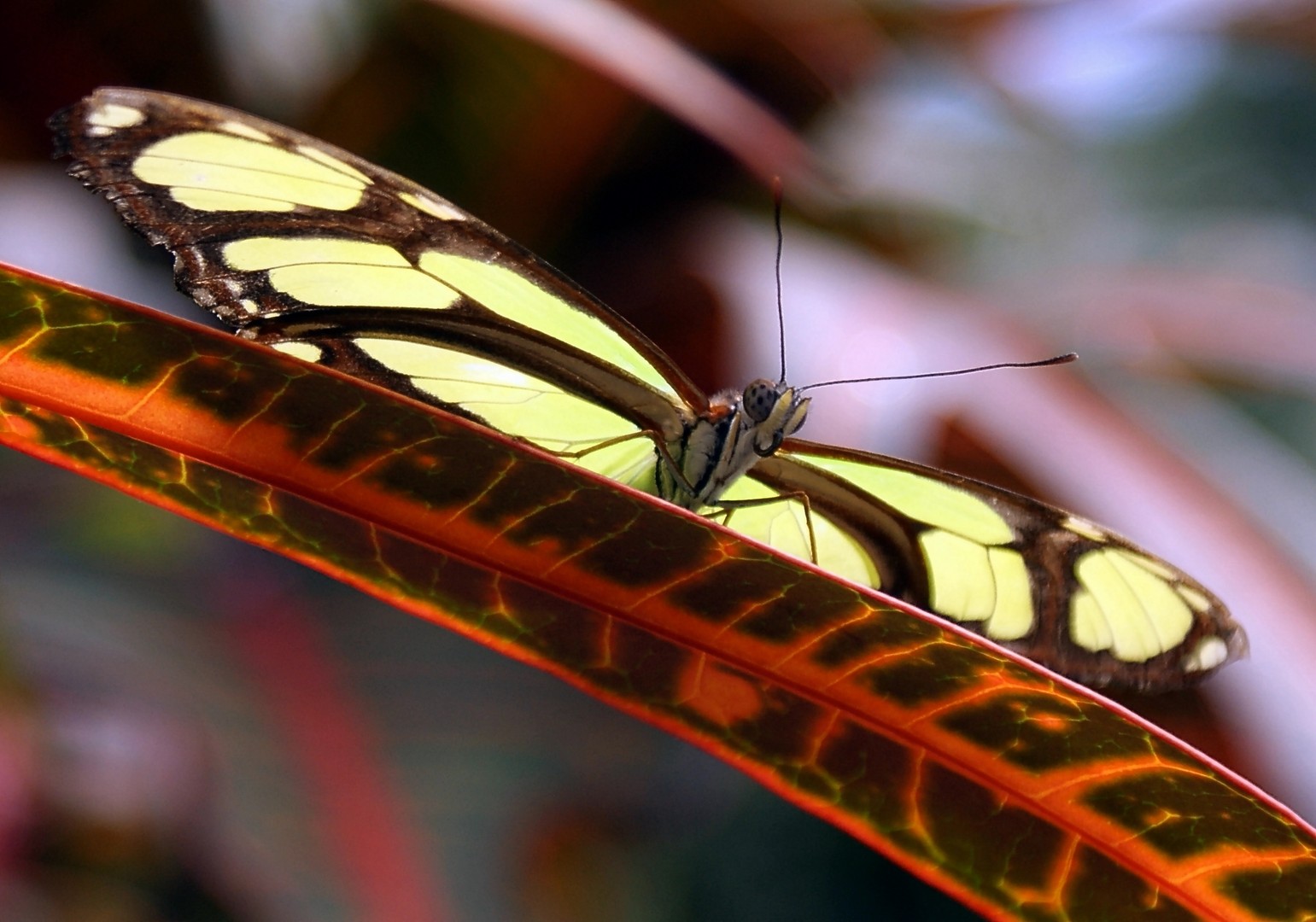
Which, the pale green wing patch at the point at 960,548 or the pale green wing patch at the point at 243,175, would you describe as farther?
the pale green wing patch at the point at 960,548

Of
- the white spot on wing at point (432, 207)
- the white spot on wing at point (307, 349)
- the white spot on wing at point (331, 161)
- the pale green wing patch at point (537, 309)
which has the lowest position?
the white spot on wing at point (307, 349)

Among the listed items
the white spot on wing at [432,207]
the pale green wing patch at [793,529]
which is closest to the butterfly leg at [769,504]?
the pale green wing patch at [793,529]

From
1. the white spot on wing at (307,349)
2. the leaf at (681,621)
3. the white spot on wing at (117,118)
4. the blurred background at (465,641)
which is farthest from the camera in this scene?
the blurred background at (465,641)

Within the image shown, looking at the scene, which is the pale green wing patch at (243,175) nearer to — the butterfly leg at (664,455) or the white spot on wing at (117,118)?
the white spot on wing at (117,118)

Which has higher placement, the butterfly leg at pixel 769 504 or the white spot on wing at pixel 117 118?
the white spot on wing at pixel 117 118

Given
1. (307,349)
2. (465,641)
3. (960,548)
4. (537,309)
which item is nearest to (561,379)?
(537,309)

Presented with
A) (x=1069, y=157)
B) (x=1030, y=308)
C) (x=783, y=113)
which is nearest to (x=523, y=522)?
(x=1030, y=308)

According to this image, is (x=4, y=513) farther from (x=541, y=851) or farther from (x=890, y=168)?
(x=890, y=168)
